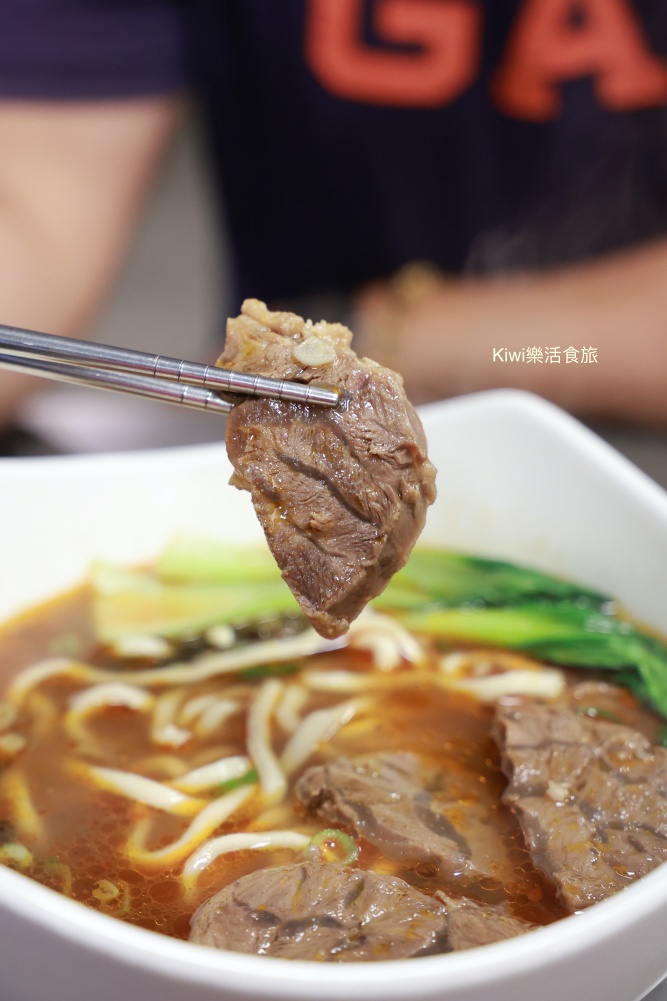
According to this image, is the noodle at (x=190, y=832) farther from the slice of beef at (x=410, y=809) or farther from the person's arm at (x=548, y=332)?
the person's arm at (x=548, y=332)

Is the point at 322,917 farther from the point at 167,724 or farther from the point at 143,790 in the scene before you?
the point at 167,724

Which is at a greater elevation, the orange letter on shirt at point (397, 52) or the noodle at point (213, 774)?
the orange letter on shirt at point (397, 52)

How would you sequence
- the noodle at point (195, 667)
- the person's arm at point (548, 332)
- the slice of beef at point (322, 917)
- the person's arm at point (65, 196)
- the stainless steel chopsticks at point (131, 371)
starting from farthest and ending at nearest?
the person's arm at point (548, 332) → the person's arm at point (65, 196) → the noodle at point (195, 667) → the stainless steel chopsticks at point (131, 371) → the slice of beef at point (322, 917)

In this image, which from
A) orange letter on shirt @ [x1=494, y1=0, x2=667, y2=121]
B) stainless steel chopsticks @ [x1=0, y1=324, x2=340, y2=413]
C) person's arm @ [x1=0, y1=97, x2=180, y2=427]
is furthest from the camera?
person's arm @ [x1=0, y1=97, x2=180, y2=427]

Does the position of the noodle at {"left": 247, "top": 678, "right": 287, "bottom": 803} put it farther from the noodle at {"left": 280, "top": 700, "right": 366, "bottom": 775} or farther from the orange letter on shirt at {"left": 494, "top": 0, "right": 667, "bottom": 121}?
the orange letter on shirt at {"left": 494, "top": 0, "right": 667, "bottom": 121}

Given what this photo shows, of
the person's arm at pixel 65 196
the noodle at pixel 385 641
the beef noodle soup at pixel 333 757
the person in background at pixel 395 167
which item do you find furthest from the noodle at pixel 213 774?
the person's arm at pixel 65 196

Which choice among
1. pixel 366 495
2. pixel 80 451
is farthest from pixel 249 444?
pixel 80 451

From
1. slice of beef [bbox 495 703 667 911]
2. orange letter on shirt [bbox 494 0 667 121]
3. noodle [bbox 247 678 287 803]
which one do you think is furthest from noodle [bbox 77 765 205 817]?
orange letter on shirt [bbox 494 0 667 121]
